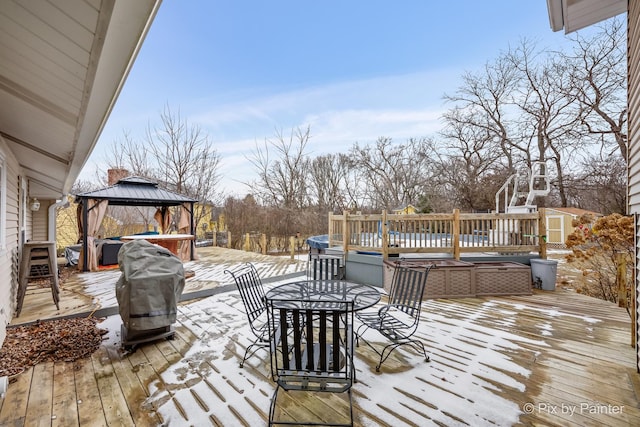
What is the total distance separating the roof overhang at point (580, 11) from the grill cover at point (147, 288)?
4.98 metres

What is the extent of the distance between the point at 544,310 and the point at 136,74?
44.9 feet

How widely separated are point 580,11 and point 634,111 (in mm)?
1174

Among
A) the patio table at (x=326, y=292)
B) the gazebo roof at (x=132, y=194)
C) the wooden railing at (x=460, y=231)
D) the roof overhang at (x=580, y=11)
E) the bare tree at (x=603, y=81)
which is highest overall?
the bare tree at (x=603, y=81)

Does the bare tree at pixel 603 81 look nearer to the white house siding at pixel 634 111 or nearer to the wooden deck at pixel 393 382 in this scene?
the wooden deck at pixel 393 382

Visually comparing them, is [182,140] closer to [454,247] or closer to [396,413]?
[454,247]

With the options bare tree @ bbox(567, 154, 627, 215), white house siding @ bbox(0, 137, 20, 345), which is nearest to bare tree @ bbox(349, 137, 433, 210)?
bare tree @ bbox(567, 154, 627, 215)

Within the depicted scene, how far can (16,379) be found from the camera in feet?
8.43

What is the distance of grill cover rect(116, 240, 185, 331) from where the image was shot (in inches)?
119

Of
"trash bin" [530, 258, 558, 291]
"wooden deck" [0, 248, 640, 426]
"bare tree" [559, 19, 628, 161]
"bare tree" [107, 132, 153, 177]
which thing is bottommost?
"wooden deck" [0, 248, 640, 426]

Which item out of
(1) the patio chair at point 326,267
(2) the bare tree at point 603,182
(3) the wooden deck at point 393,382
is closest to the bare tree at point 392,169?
(2) the bare tree at point 603,182

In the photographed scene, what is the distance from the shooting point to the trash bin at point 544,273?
5.70 metres

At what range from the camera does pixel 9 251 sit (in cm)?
407

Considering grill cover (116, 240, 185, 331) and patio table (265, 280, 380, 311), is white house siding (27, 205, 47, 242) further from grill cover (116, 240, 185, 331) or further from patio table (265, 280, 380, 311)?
patio table (265, 280, 380, 311)

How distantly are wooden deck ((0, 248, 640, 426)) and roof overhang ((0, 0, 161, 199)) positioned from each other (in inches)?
92.5
